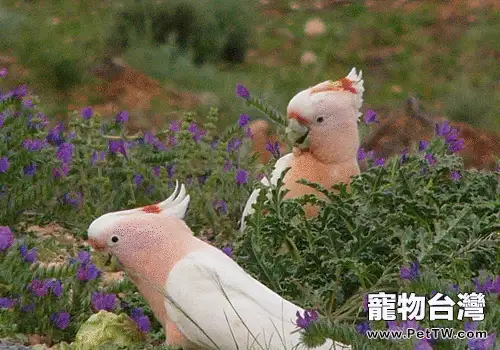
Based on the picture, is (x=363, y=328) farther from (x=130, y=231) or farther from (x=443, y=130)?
(x=443, y=130)

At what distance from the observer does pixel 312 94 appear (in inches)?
170

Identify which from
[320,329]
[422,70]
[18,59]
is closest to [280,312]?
[320,329]

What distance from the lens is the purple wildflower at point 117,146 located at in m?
5.03

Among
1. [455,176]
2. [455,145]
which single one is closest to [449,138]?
[455,145]

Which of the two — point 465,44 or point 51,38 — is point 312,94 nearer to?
point 51,38

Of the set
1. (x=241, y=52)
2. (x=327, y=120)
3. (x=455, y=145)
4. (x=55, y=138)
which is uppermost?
(x=327, y=120)

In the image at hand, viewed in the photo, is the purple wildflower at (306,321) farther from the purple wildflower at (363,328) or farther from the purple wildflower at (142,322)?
the purple wildflower at (142,322)

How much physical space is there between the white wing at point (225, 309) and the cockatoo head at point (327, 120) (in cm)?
82

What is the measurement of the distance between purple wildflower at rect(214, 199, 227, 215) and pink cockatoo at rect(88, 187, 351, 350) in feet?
3.71

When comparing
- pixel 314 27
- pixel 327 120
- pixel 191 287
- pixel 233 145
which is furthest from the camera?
pixel 314 27

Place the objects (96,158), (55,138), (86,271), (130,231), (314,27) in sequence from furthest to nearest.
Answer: (314,27), (55,138), (96,158), (86,271), (130,231)

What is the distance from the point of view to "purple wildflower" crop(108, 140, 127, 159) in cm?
503

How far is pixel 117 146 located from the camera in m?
5.06

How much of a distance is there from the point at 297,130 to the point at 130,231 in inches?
32.6
